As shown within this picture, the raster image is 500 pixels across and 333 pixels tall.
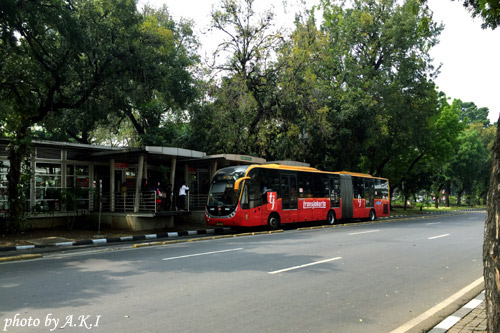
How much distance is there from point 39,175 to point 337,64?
77.3ft

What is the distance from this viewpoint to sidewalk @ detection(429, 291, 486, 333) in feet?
16.1

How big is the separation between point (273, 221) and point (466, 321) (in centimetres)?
1470

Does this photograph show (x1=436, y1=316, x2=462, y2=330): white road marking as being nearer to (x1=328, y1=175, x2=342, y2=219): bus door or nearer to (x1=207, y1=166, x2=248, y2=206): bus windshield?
(x1=207, y1=166, x2=248, y2=206): bus windshield

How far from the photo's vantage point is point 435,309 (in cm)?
596

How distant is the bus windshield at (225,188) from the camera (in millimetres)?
18516

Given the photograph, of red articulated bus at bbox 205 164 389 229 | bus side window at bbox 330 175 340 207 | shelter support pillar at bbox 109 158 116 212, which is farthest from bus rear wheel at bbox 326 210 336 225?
shelter support pillar at bbox 109 158 116 212

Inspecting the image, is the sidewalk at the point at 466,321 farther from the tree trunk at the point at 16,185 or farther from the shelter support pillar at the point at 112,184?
the shelter support pillar at the point at 112,184

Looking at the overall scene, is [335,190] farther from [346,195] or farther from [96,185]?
[96,185]

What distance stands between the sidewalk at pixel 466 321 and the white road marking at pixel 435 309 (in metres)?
0.27

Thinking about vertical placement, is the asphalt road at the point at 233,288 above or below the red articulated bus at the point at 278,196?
below

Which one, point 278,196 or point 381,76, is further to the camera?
point 381,76

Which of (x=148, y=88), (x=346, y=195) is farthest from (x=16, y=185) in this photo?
(x=346, y=195)

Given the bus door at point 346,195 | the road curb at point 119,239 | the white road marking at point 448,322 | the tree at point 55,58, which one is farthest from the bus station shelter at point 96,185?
the white road marking at point 448,322

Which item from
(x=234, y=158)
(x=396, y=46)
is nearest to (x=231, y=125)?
(x=234, y=158)
